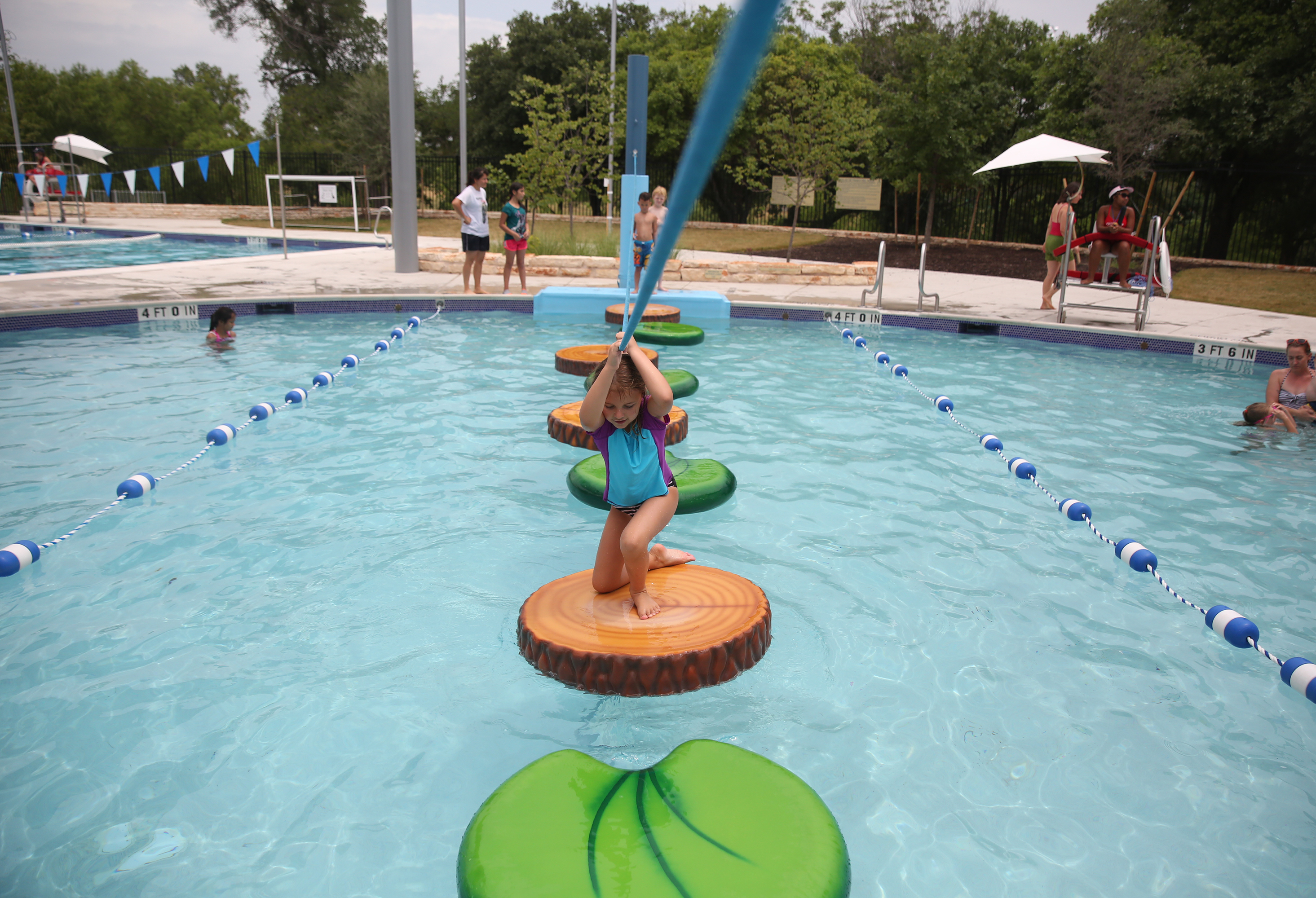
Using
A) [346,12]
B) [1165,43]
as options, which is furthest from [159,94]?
[1165,43]

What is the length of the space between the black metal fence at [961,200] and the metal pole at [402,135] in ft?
13.5

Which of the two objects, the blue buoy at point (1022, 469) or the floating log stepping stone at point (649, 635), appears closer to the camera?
→ the floating log stepping stone at point (649, 635)

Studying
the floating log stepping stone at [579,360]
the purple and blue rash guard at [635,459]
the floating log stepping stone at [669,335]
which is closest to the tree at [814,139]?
the floating log stepping stone at [669,335]

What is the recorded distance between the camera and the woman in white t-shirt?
1298 centimetres

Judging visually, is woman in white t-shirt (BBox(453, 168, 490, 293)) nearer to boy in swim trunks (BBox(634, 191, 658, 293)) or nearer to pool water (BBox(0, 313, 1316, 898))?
boy in swim trunks (BBox(634, 191, 658, 293))

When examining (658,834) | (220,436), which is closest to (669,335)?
(220,436)

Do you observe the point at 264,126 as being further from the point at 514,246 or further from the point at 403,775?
the point at 403,775

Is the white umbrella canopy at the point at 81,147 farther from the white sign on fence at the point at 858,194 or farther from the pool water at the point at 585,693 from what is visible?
the pool water at the point at 585,693

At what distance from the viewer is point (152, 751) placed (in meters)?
3.21

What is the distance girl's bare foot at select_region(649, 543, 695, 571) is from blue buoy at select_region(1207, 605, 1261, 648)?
8.58 ft

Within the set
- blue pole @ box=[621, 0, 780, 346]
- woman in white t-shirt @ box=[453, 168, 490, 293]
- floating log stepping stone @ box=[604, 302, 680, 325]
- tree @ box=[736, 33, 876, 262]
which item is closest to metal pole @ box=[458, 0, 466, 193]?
woman in white t-shirt @ box=[453, 168, 490, 293]

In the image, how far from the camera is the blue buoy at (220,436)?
660cm

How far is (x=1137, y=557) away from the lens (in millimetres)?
4910

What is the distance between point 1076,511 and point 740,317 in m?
8.46
